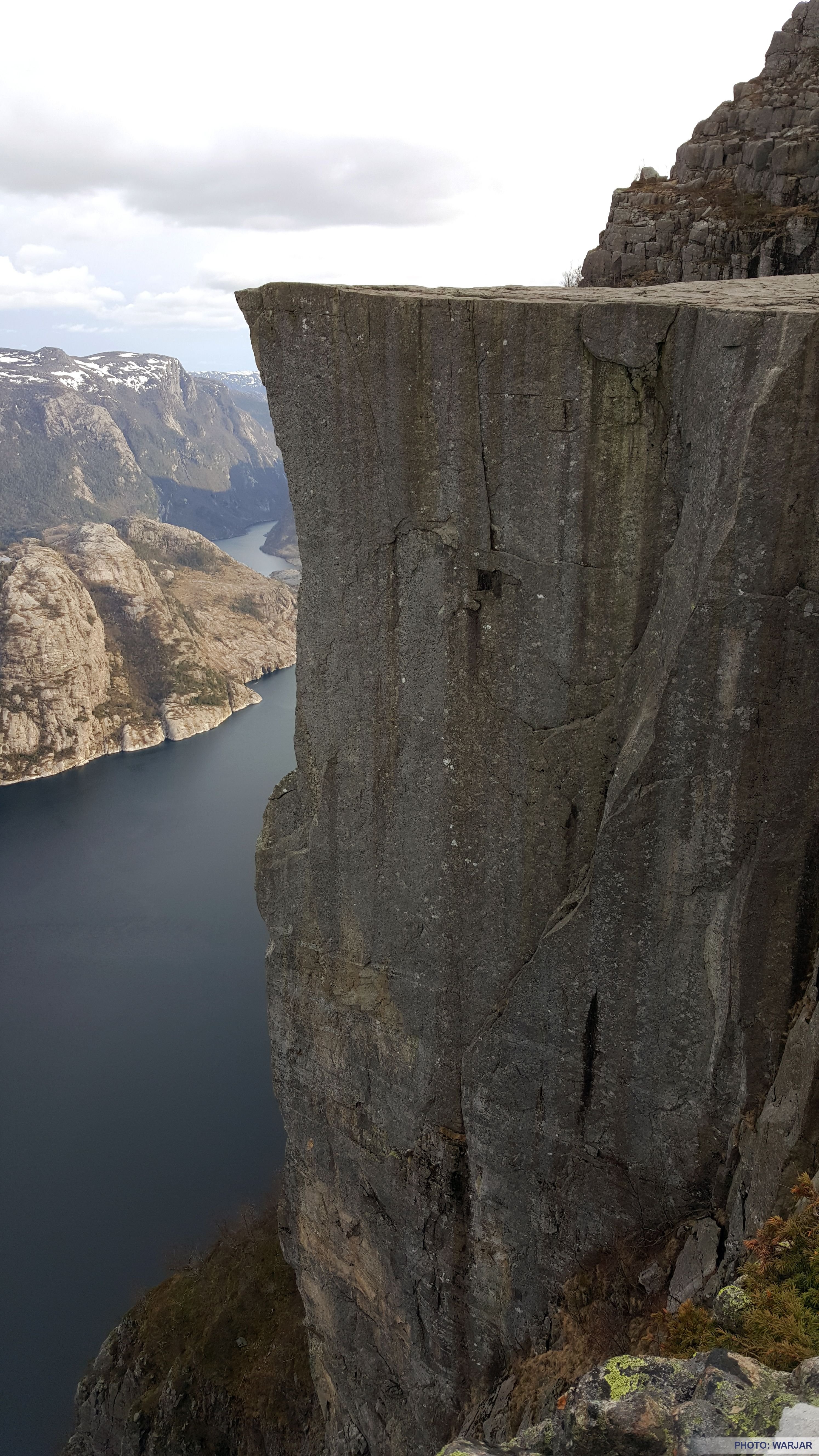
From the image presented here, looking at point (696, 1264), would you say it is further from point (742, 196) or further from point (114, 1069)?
point (114, 1069)

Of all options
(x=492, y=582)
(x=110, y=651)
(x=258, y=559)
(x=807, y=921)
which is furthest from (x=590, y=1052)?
(x=258, y=559)

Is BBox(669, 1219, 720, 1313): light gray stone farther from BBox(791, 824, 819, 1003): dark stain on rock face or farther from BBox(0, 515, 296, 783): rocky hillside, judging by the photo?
BBox(0, 515, 296, 783): rocky hillside

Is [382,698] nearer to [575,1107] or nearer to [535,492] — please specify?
[535,492]

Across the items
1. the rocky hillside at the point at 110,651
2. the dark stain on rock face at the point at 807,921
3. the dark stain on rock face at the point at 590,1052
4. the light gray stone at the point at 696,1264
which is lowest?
the rocky hillside at the point at 110,651

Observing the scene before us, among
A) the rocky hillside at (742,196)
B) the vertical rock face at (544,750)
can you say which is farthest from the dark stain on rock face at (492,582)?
the rocky hillside at (742,196)

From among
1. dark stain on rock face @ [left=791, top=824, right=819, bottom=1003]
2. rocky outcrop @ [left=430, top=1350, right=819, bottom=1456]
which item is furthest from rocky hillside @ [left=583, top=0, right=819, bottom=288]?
rocky outcrop @ [left=430, top=1350, right=819, bottom=1456]

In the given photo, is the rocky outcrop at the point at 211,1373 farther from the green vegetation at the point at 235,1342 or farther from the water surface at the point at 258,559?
the water surface at the point at 258,559

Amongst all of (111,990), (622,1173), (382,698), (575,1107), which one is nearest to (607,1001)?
(575,1107)
